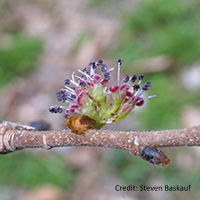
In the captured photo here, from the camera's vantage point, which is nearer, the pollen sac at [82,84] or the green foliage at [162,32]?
the pollen sac at [82,84]

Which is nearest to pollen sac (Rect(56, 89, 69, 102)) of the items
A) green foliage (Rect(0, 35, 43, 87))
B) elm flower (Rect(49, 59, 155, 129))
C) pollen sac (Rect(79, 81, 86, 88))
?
elm flower (Rect(49, 59, 155, 129))

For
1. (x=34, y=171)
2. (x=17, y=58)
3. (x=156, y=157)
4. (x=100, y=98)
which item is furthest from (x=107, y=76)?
(x=17, y=58)

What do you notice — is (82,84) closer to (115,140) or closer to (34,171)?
(115,140)

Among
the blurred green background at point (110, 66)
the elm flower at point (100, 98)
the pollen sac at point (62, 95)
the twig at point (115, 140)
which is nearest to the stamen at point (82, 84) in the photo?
the elm flower at point (100, 98)

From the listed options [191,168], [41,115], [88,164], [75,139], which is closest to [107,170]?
[88,164]

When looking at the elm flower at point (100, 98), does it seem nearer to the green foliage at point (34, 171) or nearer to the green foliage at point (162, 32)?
the green foliage at point (34, 171)

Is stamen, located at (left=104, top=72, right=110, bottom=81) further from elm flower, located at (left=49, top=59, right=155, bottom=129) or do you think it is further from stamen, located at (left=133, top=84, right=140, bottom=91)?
stamen, located at (left=133, top=84, right=140, bottom=91)
